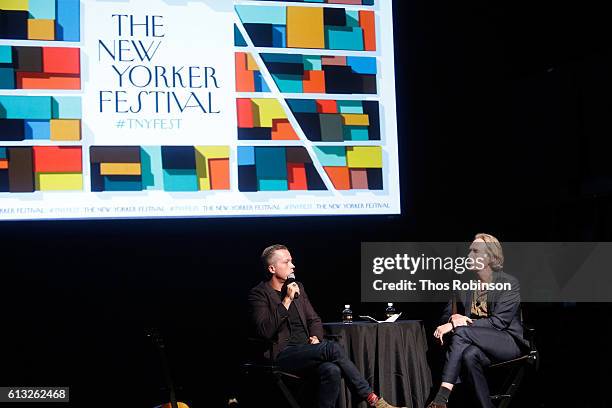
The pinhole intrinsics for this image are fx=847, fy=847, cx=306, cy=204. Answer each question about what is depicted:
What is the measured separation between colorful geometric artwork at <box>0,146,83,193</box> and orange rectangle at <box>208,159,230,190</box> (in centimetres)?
78

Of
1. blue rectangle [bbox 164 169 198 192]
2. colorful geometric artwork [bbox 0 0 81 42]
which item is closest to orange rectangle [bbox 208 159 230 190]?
blue rectangle [bbox 164 169 198 192]

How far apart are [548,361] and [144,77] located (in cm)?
314

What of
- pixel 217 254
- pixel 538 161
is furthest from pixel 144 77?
pixel 538 161

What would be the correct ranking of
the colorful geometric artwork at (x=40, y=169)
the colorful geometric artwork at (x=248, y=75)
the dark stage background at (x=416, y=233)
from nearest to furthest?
the colorful geometric artwork at (x=40, y=169) < the dark stage background at (x=416, y=233) < the colorful geometric artwork at (x=248, y=75)

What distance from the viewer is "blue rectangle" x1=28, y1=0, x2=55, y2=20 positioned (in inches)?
200

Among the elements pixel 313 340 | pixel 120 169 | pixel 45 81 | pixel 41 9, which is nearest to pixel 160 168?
pixel 120 169

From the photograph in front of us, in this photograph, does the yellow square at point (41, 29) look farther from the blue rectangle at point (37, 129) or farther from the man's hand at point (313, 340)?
the man's hand at point (313, 340)

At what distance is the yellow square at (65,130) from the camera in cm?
502

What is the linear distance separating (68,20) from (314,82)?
1.56m

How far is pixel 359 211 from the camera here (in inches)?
213

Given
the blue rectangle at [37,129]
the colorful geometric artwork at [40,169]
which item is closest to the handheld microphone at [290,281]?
the colorful geometric artwork at [40,169]

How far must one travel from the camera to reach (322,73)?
545cm

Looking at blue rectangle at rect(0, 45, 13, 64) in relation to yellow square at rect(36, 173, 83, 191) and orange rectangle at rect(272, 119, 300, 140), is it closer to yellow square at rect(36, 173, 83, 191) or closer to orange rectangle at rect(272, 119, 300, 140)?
yellow square at rect(36, 173, 83, 191)

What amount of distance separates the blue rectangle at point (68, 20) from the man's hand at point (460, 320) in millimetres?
2763
